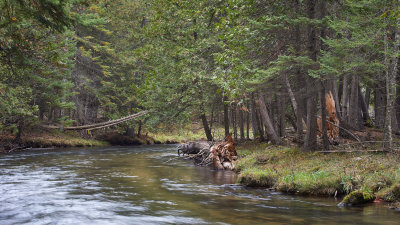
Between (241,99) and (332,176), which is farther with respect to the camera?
(241,99)

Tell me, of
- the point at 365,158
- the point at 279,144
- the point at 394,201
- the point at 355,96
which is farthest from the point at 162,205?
the point at 355,96

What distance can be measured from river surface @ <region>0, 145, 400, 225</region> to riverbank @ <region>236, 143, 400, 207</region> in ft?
1.46

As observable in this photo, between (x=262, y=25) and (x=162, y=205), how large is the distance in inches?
259

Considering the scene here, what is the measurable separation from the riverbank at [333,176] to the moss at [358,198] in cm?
9

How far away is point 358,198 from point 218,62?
6346mm

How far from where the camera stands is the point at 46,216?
7.32 metres

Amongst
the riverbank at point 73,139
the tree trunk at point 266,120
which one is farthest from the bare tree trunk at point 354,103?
the riverbank at point 73,139

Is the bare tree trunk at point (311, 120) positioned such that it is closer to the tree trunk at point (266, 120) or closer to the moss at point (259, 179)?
the moss at point (259, 179)

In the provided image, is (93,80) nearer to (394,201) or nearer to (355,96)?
(355,96)

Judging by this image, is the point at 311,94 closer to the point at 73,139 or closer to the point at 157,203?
the point at 157,203

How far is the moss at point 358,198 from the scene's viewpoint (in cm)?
768

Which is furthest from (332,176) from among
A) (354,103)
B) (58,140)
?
(58,140)

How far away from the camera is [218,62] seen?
11945 millimetres

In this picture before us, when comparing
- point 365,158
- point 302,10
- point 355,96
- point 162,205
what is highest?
point 302,10
